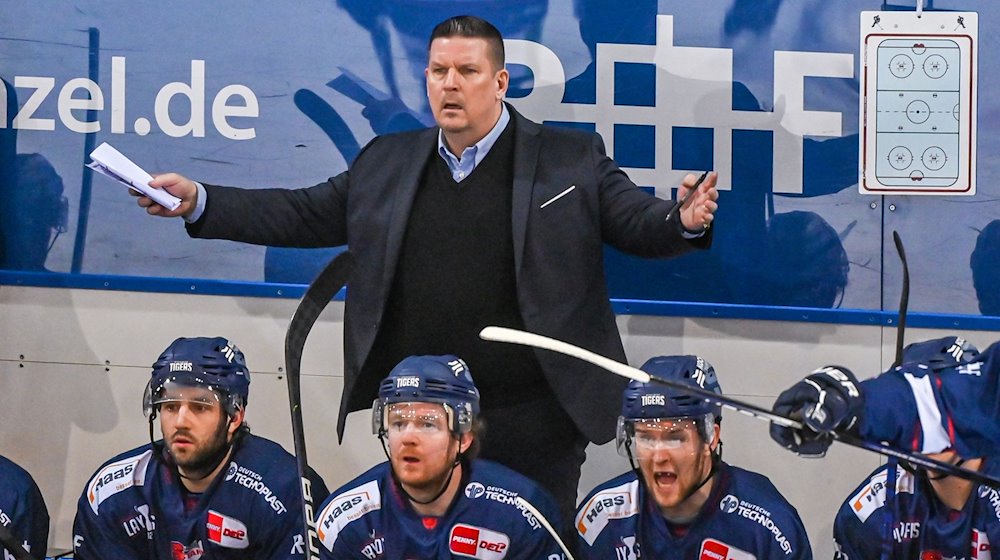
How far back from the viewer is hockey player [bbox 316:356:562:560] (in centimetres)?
395

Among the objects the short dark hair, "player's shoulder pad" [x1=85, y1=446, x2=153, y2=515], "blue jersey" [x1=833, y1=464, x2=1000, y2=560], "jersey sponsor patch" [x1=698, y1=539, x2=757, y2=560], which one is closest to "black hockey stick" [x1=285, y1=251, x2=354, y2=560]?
"player's shoulder pad" [x1=85, y1=446, x2=153, y2=515]

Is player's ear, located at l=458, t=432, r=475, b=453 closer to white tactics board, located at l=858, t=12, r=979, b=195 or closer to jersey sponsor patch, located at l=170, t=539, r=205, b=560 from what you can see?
jersey sponsor patch, located at l=170, t=539, r=205, b=560

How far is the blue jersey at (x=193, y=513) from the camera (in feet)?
13.9

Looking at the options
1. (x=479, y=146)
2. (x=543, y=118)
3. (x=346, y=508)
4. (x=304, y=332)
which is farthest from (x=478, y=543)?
(x=543, y=118)

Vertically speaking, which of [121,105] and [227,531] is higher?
[121,105]

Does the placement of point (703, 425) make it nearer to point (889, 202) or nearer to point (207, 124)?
point (889, 202)

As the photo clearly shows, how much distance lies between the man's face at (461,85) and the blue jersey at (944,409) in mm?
1534

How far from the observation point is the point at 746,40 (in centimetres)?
493

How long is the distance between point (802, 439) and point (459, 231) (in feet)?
5.18

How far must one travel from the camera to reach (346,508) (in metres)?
4.04

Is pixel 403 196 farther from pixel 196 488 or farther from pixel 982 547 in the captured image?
pixel 982 547

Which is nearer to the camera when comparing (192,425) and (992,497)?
(992,497)

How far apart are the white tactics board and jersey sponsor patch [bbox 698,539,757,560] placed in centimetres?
151

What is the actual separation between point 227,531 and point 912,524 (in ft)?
6.00
